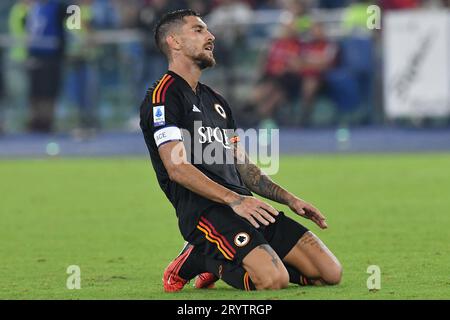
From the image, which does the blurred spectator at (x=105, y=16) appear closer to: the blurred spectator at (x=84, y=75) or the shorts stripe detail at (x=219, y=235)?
the blurred spectator at (x=84, y=75)

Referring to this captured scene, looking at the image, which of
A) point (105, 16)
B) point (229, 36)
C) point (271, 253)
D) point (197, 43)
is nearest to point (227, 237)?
point (271, 253)

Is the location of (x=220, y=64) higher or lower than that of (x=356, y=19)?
lower

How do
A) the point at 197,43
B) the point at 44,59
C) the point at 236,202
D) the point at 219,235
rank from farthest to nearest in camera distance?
1. the point at 44,59
2. the point at 197,43
3. the point at 219,235
4. the point at 236,202

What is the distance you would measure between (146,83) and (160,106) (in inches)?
576

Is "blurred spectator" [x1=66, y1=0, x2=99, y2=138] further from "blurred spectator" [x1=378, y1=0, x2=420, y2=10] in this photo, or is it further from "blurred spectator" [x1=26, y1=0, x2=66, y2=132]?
"blurred spectator" [x1=378, y1=0, x2=420, y2=10]

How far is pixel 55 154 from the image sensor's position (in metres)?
22.0

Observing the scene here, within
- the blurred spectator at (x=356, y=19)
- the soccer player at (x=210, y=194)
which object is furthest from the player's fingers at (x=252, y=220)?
the blurred spectator at (x=356, y=19)

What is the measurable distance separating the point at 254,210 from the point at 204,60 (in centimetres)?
132

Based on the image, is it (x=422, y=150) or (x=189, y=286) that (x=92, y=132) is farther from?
(x=189, y=286)

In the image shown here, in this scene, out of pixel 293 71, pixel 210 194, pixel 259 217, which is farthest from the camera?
pixel 293 71

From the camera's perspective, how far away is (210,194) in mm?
8453

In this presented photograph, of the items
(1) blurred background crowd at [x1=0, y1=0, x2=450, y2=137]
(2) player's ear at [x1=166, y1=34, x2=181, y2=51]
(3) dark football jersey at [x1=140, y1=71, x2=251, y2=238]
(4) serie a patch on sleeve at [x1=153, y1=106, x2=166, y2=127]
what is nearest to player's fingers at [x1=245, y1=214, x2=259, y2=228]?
(3) dark football jersey at [x1=140, y1=71, x2=251, y2=238]

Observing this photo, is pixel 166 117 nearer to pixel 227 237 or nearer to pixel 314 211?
pixel 227 237
